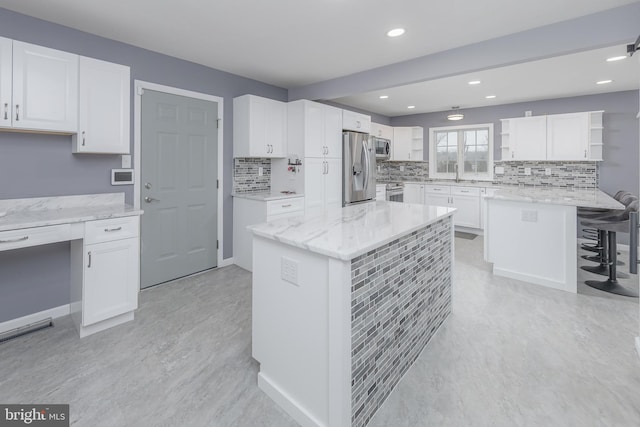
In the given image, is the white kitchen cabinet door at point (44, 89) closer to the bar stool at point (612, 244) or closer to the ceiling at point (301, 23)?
the ceiling at point (301, 23)

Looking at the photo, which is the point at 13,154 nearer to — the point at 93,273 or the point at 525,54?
the point at 93,273

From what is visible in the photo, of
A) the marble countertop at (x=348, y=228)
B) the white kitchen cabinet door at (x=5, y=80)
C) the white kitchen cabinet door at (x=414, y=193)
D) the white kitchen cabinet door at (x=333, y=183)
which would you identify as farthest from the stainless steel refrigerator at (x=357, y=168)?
the white kitchen cabinet door at (x=5, y=80)

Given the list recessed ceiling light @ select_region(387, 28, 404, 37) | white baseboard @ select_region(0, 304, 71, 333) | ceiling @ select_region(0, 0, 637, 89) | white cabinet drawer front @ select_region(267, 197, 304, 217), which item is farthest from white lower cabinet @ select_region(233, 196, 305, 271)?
recessed ceiling light @ select_region(387, 28, 404, 37)

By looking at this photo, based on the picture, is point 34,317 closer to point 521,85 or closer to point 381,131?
point 381,131

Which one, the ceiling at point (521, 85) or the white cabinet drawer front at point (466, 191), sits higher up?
the ceiling at point (521, 85)

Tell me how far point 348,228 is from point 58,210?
2.41 meters

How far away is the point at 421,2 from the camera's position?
7.68 ft

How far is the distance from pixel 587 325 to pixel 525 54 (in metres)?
2.32

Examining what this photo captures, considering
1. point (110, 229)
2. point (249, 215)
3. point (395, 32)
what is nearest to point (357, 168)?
point (249, 215)

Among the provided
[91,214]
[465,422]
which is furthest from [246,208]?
[465,422]

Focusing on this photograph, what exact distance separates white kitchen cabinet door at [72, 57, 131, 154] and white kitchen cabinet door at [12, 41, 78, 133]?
6cm

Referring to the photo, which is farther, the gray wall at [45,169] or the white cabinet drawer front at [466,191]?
the white cabinet drawer front at [466,191]

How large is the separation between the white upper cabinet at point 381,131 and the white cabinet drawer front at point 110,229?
4.64 meters

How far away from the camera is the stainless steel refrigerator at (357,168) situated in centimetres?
478
